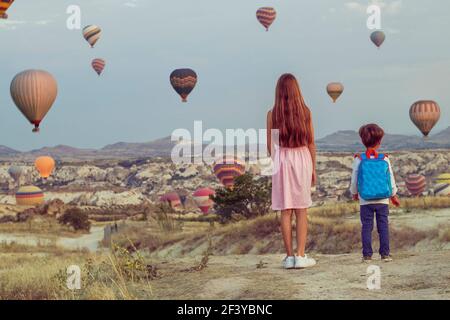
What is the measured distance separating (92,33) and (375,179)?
5233 centimetres

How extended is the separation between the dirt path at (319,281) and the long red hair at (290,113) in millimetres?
1583

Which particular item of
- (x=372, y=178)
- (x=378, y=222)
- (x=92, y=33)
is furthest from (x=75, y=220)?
(x=372, y=178)

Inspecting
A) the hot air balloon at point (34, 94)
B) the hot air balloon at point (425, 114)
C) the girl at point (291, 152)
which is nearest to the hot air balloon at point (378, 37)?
the hot air balloon at point (425, 114)

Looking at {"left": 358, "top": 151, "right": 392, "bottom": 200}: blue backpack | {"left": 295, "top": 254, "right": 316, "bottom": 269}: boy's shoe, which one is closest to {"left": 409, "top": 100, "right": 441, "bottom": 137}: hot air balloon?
{"left": 358, "top": 151, "right": 392, "bottom": 200}: blue backpack

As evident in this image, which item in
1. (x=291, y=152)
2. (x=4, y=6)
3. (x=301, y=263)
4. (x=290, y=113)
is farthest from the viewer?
(x=4, y=6)

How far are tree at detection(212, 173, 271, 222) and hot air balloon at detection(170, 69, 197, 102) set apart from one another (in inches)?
687

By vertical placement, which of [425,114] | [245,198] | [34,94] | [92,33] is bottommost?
[245,198]

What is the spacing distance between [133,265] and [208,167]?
10923cm

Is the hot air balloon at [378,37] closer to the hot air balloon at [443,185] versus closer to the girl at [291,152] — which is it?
the hot air balloon at [443,185]

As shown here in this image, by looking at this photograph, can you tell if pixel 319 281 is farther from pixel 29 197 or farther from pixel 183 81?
pixel 29 197

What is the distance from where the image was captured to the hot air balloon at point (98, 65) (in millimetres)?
65588

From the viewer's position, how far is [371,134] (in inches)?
321

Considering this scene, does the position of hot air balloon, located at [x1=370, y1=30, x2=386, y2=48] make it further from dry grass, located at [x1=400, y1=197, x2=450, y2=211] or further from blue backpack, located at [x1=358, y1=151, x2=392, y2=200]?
blue backpack, located at [x1=358, y1=151, x2=392, y2=200]

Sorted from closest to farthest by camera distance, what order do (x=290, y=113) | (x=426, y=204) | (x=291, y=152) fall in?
(x=290, y=113) → (x=291, y=152) → (x=426, y=204)
